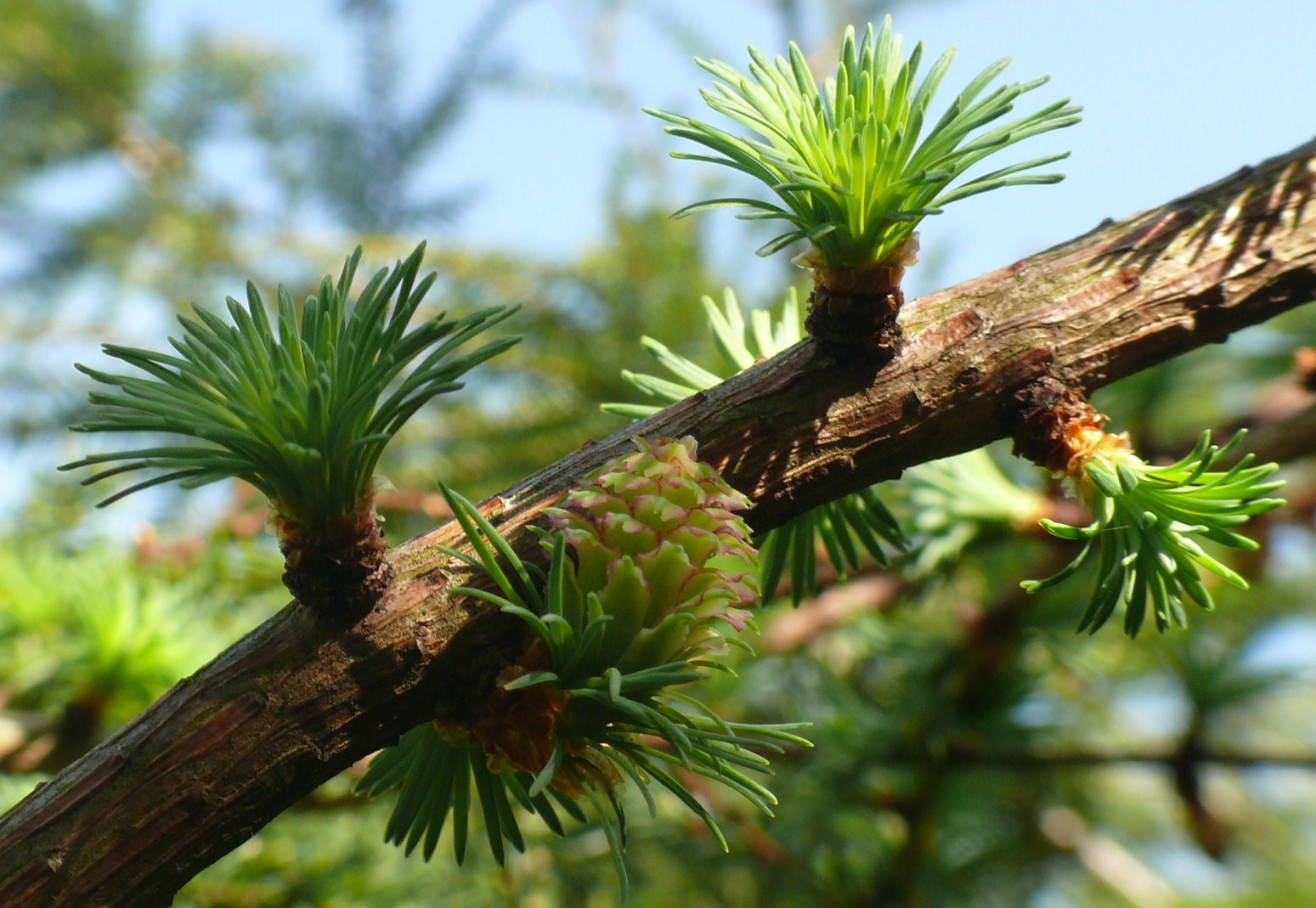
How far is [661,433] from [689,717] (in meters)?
0.11

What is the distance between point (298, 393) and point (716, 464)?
0.16 metres

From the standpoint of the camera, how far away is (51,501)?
118cm

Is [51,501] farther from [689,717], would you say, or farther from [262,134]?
[689,717]

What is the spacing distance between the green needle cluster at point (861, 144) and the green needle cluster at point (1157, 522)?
0.13m

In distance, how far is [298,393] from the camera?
1.33 feet

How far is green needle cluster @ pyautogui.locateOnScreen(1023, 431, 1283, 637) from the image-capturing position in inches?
18.1

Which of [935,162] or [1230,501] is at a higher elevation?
[935,162]

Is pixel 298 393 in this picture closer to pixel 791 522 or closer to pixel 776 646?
pixel 791 522

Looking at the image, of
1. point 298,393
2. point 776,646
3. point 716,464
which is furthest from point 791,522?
point 776,646

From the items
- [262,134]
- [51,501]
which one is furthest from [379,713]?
[262,134]

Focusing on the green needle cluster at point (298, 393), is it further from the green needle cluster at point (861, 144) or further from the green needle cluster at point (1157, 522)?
the green needle cluster at point (1157, 522)

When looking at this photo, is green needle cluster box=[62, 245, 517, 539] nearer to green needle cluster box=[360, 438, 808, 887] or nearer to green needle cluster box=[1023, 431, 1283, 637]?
green needle cluster box=[360, 438, 808, 887]

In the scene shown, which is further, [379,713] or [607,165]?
[607,165]

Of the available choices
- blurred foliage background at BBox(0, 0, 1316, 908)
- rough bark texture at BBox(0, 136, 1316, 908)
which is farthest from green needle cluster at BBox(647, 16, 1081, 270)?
blurred foliage background at BBox(0, 0, 1316, 908)
